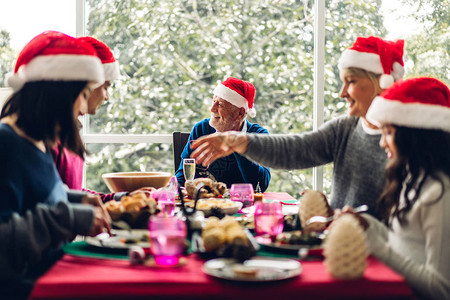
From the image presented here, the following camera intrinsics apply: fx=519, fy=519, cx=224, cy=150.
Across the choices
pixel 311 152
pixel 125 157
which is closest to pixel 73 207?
pixel 311 152

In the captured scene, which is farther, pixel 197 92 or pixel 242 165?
pixel 197 92

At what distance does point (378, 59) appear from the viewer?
2.23 meters

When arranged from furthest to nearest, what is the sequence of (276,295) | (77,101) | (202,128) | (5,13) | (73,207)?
(5,13), (202,128), (77,101), (73,207), (276,295)

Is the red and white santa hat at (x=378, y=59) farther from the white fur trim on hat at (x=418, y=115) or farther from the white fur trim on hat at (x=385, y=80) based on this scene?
the white fur trim on hat at (x=418, y=115)

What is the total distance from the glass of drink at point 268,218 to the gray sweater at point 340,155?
2.00 feet

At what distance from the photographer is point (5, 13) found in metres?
4.10

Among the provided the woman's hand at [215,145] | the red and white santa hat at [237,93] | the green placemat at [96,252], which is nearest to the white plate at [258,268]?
the green placemat at [96,252]

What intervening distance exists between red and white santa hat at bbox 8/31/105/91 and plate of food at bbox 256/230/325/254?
746 millimetres

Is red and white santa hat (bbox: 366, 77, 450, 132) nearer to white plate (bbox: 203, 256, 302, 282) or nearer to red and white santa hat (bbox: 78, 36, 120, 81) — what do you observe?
white plate (bbox: 203, 256, 302, 282)

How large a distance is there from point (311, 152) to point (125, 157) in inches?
88.5

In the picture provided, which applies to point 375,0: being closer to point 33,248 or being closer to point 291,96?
point 291,96

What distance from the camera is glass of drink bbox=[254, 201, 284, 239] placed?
1.62 metres

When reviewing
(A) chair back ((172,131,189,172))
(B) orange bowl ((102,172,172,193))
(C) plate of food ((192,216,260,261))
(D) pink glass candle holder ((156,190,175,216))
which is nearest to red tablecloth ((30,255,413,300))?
(C) plate of food ((192,216,260,261))

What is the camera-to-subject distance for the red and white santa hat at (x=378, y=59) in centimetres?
222
